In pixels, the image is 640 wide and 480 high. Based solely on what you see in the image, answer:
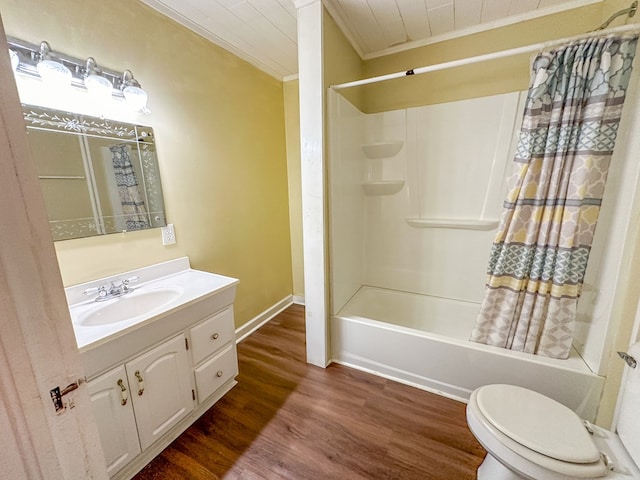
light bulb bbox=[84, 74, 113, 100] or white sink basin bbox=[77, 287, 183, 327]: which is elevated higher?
light bulb bbox=[84, 74, 113, 100]

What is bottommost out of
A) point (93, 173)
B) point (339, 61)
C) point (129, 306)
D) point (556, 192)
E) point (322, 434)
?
point (322, 434)

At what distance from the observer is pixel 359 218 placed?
2418mm

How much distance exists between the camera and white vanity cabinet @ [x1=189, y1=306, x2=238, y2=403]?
149 cm

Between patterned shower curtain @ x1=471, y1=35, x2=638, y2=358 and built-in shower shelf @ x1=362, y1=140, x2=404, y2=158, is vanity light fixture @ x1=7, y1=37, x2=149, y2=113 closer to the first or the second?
built-in shower shelf @ x1=362, y1=140, x2=404, y2=158

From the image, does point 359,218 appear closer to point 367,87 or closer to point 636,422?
point 367,87

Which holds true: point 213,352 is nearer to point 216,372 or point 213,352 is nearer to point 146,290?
point 216,372

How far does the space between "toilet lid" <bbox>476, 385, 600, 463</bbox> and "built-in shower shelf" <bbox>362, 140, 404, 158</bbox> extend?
1828 mm

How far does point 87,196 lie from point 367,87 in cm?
223

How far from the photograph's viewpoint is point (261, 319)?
8.59 ft

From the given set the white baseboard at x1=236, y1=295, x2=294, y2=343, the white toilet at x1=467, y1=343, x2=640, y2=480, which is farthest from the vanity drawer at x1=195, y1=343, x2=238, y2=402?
the white toilet at x1=467, y1=343, x2=640, y2=480

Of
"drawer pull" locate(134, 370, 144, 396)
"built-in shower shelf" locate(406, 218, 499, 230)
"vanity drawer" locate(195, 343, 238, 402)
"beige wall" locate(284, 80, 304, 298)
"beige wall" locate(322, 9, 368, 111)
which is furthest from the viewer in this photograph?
"beige wall" locate(284, 80, 304, 298)

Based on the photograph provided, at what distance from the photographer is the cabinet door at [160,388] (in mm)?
1213

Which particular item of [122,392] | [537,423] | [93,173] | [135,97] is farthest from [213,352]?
[537,423]

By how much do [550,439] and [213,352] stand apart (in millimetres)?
1652
